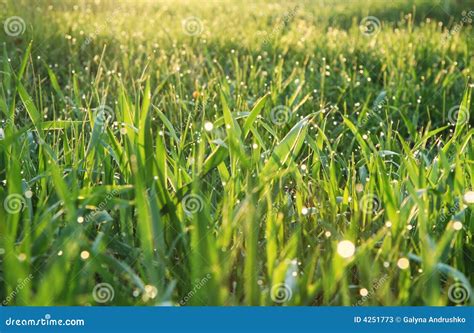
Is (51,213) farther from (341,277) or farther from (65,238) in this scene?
(341,277)

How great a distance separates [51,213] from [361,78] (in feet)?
7.48

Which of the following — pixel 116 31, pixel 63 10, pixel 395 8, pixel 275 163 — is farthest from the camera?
pixel 395 8

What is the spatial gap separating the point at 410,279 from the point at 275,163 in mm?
461

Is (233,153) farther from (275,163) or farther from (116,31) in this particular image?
(116,31)

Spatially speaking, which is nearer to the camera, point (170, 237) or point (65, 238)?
point (65, 238)

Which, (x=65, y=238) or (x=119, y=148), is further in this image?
(x=119, y=148)

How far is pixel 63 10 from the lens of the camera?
4867 millimetres

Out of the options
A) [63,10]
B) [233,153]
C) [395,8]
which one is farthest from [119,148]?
[395,8]

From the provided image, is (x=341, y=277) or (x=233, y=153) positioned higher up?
(x=233, y=153)

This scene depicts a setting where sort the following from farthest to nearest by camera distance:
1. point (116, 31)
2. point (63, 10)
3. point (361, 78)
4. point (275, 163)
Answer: point (63, 10) < point (116, 31) < point (361, 78) < point (275, 163)

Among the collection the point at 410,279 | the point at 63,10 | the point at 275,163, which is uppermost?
the point at 63,10

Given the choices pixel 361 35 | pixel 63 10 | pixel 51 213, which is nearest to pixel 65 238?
pixel 51 213

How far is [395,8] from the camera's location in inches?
249

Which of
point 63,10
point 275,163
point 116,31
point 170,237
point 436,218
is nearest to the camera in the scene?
point 170,237
